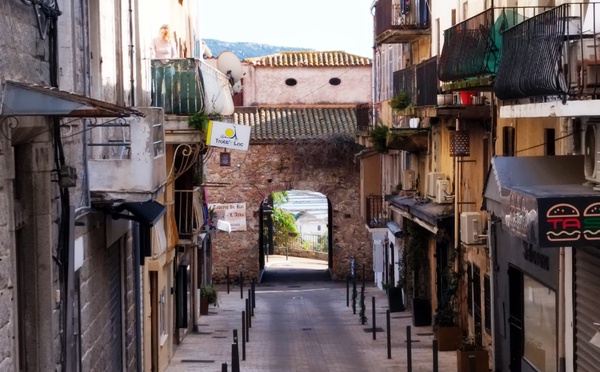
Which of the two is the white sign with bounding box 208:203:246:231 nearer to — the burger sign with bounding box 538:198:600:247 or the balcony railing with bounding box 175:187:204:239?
the balcony railing with bounding box 175:187:204:239

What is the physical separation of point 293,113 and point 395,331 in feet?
68.9

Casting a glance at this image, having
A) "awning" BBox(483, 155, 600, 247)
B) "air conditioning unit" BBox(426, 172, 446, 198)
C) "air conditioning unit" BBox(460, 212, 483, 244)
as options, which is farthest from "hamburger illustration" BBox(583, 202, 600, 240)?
"air conditioning unit" BBox(426, 172, 446, 198)

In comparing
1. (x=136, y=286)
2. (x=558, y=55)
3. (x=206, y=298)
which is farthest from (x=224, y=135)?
(x=206, y=298)

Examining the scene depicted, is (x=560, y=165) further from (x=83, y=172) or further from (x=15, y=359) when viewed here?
(x=15, y=359)

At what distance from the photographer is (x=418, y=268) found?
3000 cm

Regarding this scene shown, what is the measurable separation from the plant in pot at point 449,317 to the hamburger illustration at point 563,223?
13897 millimetres

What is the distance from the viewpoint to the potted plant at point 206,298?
3309 cm

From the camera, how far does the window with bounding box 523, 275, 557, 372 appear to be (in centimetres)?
1536

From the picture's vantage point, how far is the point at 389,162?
38.2 meters

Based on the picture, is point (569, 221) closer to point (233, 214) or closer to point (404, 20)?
point (404, 20)

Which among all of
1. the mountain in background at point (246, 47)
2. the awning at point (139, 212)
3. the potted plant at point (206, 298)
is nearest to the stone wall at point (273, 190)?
the potted plant at point (206, 298)

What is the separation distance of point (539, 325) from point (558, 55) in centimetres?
576

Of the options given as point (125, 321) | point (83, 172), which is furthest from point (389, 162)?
point (83, 172)

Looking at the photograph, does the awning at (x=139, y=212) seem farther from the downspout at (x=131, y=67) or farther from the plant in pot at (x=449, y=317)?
the plant in pot at (x=449, y=317)
